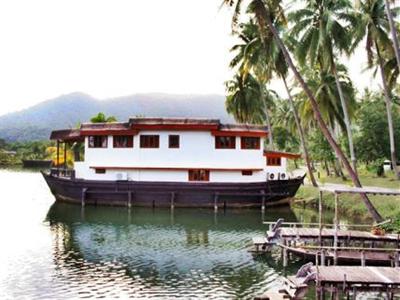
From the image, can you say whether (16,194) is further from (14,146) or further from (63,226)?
(14,146)

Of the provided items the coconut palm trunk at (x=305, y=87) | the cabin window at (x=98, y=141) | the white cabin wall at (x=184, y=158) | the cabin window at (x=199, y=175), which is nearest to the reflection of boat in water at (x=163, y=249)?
the cabin window at (x=199, y=175)

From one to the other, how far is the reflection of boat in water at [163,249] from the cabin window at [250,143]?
4576mm

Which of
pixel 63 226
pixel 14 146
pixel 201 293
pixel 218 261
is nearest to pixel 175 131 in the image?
pixel 63 226

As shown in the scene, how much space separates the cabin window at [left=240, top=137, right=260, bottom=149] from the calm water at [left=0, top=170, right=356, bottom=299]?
4612mm

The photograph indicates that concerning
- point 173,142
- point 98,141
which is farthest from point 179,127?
point 98,141

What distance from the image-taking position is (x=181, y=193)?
32.7 metres

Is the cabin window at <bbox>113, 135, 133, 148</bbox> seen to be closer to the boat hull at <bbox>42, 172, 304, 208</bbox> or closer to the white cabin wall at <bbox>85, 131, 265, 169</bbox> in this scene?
the white cabin wall at <bbox>85, 131, 265, 169</bbox>

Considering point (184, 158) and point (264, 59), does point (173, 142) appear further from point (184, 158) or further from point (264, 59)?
point (264, 59)

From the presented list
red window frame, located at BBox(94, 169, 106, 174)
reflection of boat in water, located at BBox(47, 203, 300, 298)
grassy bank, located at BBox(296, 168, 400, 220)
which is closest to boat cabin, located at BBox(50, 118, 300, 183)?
red window frame, located at BBox(94, 169, 106, 174)

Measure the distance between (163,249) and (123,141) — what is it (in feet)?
48.1

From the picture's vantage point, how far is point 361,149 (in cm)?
4116

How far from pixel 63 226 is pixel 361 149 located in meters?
25.6

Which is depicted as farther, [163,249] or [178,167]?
[178,167]

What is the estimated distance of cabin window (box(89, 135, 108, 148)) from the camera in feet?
112
